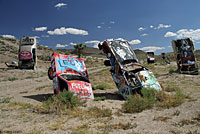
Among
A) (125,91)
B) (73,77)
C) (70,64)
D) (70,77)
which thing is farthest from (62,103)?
(70,64)

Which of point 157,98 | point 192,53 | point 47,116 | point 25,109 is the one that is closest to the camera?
point 47,116

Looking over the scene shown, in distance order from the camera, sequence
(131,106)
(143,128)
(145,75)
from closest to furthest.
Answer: (143,128)
(131,106)
(145,75)

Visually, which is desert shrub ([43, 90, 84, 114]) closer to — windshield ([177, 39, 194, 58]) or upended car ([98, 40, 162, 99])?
upended car ([98, 40, 162, 99])

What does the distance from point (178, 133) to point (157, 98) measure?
3.34 meters

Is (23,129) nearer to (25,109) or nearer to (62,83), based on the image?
(25,109)

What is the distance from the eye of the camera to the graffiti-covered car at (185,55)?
15.3 meters

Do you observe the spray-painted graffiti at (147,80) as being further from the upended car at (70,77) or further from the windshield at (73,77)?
the windshield at (73,77)

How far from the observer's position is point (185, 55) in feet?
51.3

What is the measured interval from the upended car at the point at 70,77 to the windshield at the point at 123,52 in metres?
2.14

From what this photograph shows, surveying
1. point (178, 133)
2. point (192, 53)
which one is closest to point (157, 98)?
point (178, 133)

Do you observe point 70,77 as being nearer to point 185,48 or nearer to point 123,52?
point 123,52

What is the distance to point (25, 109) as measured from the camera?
593cm

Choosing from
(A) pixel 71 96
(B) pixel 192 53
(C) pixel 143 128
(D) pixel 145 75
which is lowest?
(C) pixel 143 128

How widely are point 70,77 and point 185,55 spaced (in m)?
12.6
